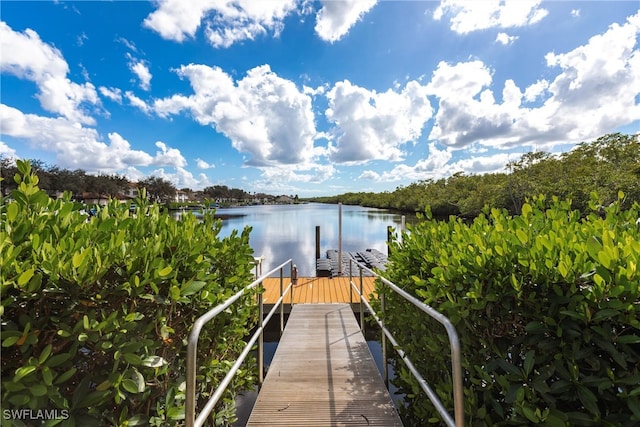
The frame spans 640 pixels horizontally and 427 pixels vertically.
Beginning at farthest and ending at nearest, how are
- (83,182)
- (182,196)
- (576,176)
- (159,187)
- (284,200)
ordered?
(284,200)
(182,196)
(159,187)
(83,182)
(576,176)

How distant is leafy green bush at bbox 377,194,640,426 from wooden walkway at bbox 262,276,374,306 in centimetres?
434

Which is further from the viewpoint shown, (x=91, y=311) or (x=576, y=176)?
(x=576, y=176)

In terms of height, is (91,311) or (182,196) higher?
(182,196)

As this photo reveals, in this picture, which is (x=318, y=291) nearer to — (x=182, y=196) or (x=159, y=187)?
(x=159, y=187)

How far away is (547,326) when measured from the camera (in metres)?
1.10

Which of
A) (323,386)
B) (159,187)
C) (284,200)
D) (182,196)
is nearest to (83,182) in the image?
(159,187)

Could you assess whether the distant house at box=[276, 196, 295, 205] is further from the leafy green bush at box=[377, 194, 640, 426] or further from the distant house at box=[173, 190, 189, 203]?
the leafy green bush at box=[377, 194, 640, 426]

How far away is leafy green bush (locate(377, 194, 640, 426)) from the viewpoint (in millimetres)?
990

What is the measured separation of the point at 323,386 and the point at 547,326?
6.26ft

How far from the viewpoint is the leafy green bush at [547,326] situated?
99cm

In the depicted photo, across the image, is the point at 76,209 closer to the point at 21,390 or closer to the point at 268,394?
the point at 21,390

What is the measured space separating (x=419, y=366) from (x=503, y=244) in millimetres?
935

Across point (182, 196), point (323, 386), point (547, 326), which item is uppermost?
point (182, 196)

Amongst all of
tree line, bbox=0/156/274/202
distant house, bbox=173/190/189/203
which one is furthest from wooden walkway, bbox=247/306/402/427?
distant house, bbox=173/190/189/203
